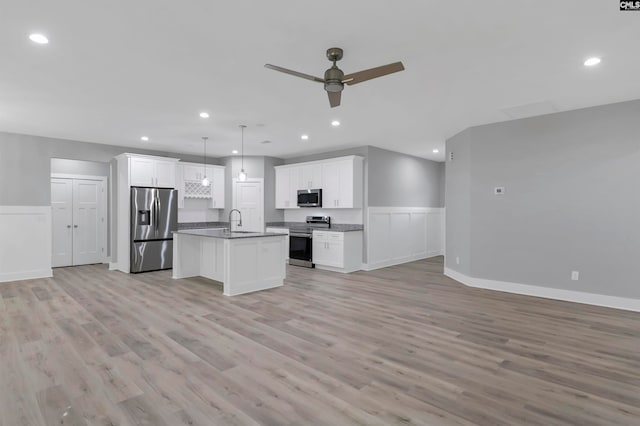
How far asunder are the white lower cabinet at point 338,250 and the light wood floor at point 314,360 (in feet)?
6.37

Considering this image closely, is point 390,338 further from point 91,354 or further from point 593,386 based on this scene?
point 91,354

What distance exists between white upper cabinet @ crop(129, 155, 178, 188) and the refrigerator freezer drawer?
1.27m

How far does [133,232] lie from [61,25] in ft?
16.3

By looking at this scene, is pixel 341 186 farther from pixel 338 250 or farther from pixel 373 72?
pixel 373 72

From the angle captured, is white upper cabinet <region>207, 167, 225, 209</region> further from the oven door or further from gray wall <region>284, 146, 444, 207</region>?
the oven door

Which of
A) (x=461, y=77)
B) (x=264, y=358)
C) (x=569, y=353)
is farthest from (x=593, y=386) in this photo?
(x=461, y=77)

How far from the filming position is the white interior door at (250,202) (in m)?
8.54

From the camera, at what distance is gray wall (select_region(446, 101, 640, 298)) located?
4371 mm

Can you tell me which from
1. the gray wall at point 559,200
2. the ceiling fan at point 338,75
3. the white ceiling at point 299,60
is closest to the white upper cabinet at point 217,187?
the white ceiling at point 299,60

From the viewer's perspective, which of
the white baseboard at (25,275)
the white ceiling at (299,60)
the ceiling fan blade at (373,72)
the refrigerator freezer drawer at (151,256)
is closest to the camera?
the white ceiling at (299,60)

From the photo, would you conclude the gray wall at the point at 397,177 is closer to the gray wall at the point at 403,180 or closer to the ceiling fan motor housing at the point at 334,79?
the gray wall at the point at 403,180

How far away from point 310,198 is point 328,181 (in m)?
0.61

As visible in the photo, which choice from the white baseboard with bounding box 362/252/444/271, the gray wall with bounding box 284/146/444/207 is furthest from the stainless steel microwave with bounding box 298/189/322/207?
the white baseboard with bounding box 362/252/444/271

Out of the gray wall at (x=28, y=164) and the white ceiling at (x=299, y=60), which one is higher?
the white ceiling at (x=299, y=60)
